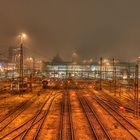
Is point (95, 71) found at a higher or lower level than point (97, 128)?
higher

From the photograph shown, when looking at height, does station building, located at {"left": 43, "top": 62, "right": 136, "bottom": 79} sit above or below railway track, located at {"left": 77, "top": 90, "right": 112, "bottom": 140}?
above

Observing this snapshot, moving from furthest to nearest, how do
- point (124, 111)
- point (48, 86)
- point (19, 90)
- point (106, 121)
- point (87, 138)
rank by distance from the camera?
point (48, 86)
point (19, 90)
point (124, 111)
point (106, 121)
point (87, 138)

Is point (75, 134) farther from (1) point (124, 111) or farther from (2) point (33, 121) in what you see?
(1) point (124, 111)

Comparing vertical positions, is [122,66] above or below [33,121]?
above

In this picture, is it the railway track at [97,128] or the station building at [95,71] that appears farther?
the station building at [95,71]

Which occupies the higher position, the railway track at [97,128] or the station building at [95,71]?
the station building at [95,71]

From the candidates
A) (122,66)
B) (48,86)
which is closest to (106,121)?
(48,86)

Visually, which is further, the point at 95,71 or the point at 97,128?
the point at 95,71

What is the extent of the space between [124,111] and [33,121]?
10476 millimetres

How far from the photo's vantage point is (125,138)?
1578 centimetres

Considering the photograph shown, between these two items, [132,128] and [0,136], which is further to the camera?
[132,128]

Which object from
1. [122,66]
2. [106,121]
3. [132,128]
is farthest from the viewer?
[122,66]

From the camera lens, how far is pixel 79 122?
20.5 m

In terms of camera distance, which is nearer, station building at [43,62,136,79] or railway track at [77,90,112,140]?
Result: railway track at [77,90,112,140]
